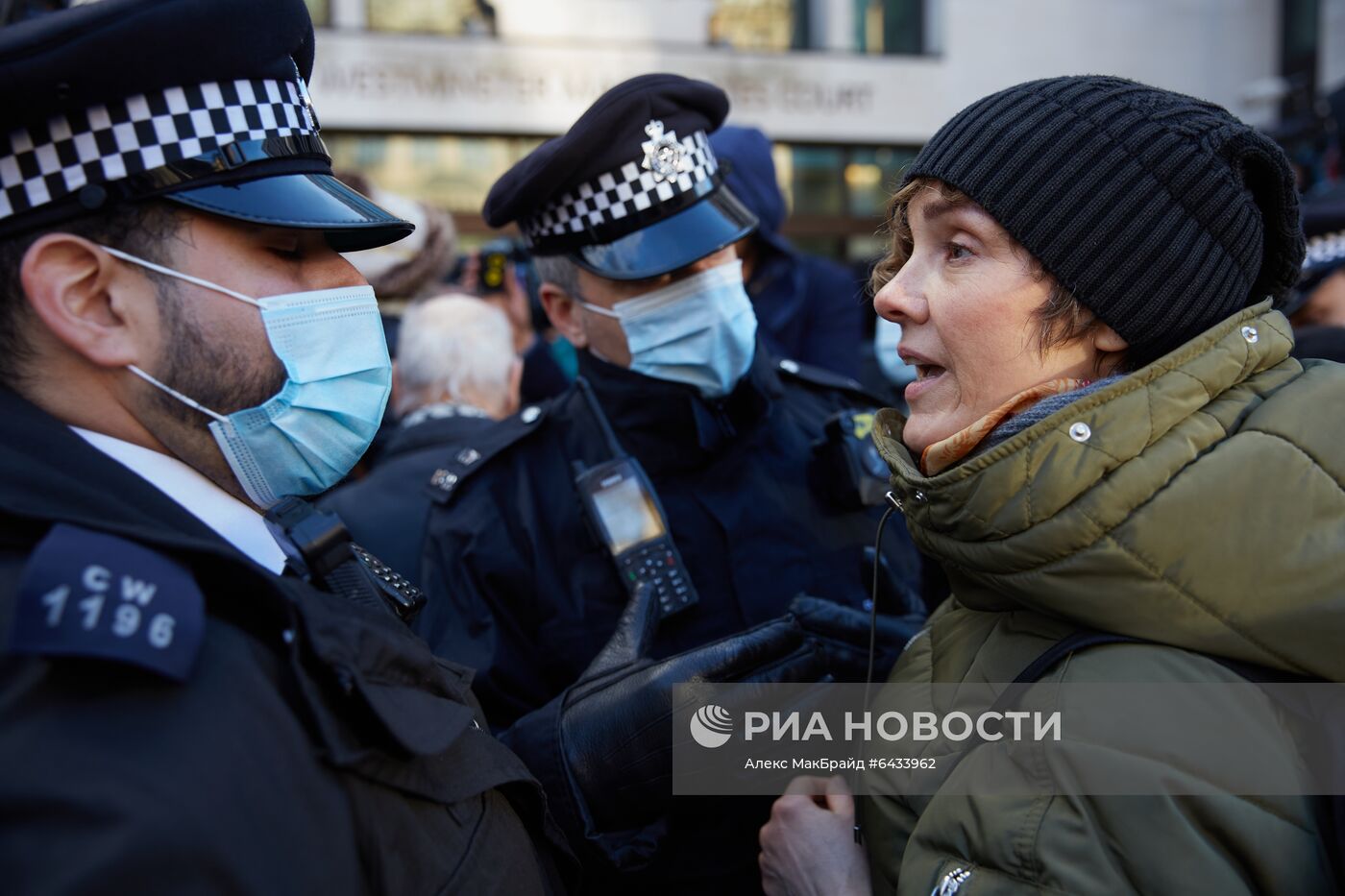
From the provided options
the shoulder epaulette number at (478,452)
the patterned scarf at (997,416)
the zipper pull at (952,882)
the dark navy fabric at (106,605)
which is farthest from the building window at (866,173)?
the dark navy fabric at (106,605)

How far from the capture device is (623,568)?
200 centimetres

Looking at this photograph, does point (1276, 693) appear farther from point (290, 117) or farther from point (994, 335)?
point (290, 117)

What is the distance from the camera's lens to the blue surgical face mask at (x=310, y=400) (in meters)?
1.30

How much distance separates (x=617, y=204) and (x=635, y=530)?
73 cm

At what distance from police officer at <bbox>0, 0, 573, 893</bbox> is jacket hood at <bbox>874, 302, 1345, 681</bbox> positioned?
75cm

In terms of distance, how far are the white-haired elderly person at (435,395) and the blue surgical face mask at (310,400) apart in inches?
53.7

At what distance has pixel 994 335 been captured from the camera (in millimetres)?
1410

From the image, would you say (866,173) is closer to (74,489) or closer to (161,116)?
(161,116)

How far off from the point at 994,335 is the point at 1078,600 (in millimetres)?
408

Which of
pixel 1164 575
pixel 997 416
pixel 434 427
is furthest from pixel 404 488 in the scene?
pixel 1164 575

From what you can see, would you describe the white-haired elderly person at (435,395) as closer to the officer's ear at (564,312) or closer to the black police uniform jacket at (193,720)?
the officer's ear at (564,312)

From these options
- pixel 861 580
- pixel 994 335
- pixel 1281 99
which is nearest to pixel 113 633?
pixel 994 335

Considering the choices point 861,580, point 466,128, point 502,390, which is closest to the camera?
point 861,580

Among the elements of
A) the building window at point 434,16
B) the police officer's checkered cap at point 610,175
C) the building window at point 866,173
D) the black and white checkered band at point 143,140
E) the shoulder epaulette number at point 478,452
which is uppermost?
the building window at point 434,16
